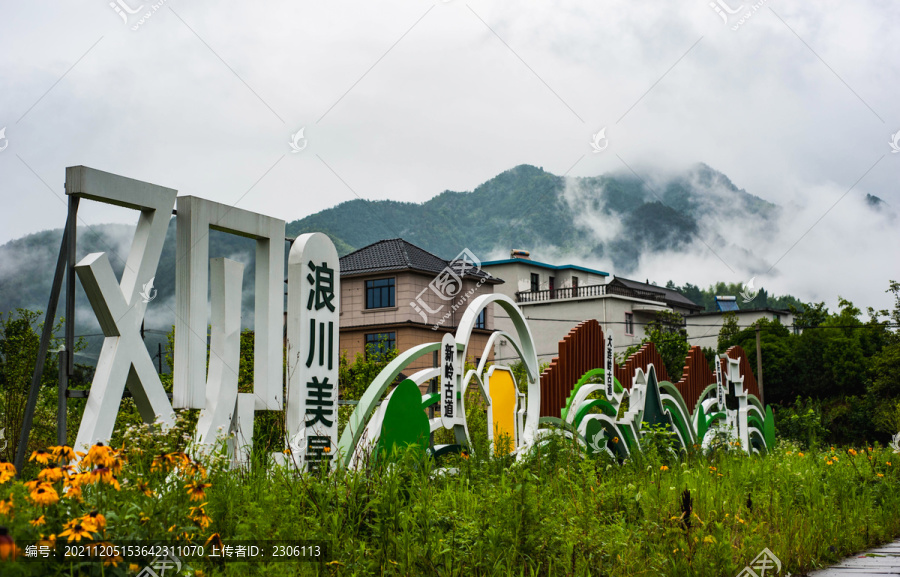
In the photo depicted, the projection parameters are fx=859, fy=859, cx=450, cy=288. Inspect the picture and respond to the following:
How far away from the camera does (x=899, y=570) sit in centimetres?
517

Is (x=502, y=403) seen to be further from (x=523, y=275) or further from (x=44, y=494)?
(x=523, y=275)

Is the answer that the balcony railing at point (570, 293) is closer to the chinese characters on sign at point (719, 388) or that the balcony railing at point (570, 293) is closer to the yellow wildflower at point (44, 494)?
the chinese characters on sign at point (719, 388)

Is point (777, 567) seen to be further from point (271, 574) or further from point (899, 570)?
point (271, 574)

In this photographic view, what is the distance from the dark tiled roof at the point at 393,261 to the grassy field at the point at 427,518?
26128 mm

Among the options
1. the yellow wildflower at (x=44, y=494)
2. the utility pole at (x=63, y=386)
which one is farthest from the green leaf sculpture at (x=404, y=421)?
the yellow wildflower at (x=44, y=494)

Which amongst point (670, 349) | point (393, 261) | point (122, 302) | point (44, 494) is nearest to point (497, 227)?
point (670, 349)

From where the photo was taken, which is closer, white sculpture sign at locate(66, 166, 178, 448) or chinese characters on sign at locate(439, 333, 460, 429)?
white sculpture sign at locate(66, 166, 178, 448)

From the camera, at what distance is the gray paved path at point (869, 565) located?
5.18 metres

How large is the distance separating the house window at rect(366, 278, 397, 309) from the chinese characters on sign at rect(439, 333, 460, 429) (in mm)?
24640
